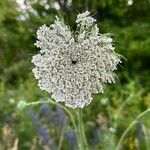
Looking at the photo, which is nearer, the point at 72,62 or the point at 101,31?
the point at 72,62

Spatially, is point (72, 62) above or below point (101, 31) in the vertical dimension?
below

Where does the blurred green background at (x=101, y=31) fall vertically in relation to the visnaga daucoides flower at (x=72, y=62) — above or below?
above

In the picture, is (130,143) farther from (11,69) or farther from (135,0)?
(135,0)

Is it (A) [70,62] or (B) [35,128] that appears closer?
(A) [70,62]

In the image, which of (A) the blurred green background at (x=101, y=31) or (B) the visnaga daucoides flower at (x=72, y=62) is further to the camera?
(A) the blurred green background at (x=101, y=31)

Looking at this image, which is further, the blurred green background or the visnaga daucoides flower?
the blurred green background

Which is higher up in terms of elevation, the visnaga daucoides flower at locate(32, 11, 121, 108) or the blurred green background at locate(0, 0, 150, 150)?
the blurred green background at locate(0, 0, 150, 150)

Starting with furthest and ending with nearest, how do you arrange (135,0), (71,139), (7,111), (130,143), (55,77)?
1. (135,0)
2. (7,111)
3. (130,143)
4. (71,139)
5. (55,77)

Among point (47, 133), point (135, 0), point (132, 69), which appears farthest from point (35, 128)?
point (135, 0)
